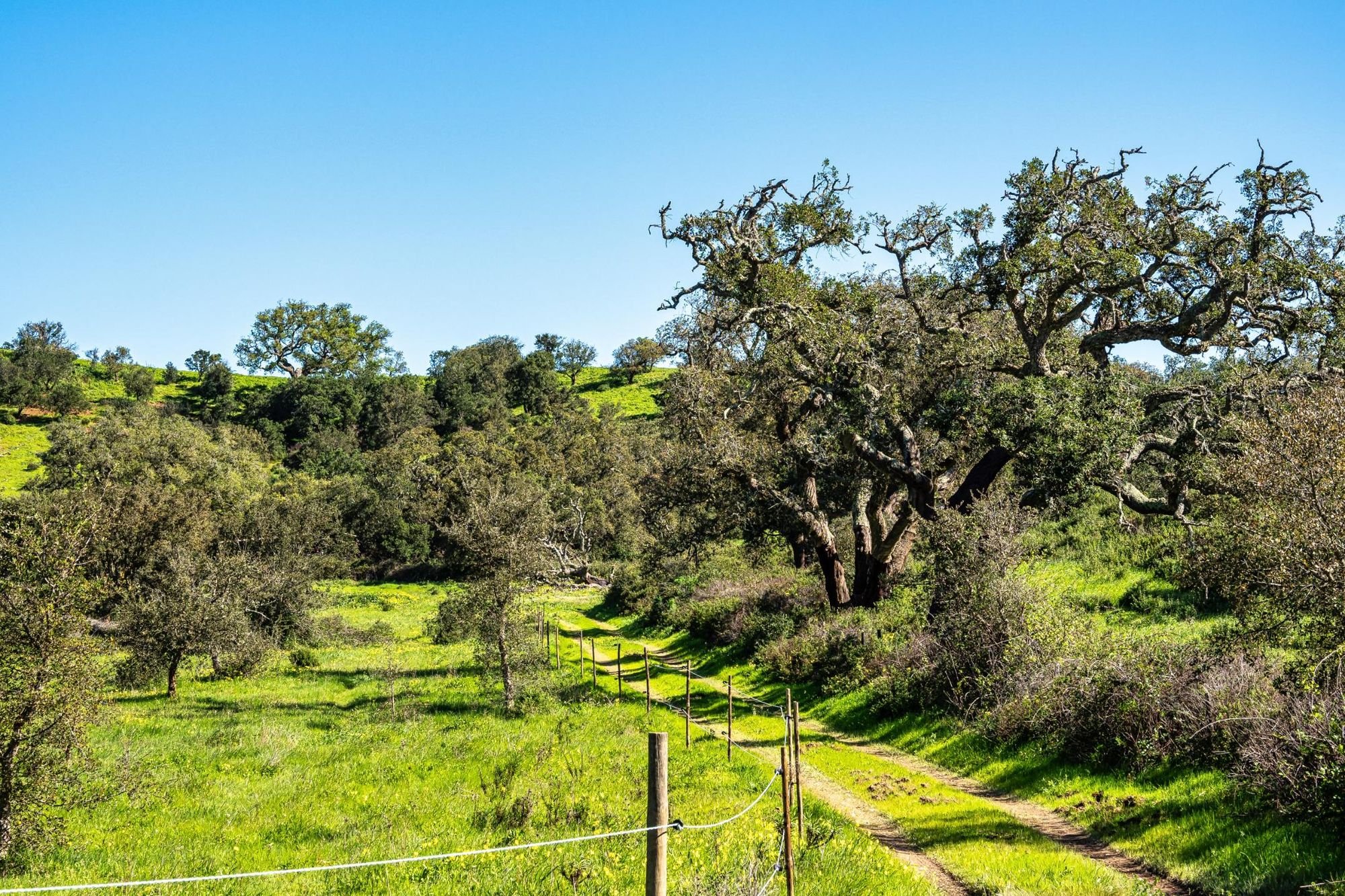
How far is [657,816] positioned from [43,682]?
34.2 ft

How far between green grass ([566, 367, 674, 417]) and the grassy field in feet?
304

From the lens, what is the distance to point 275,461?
Answer: 9744cm

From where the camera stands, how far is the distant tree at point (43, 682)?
11.1 meters

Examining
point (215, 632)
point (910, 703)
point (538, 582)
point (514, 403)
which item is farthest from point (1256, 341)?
point (514, 403)

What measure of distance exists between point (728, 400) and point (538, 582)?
884 cm

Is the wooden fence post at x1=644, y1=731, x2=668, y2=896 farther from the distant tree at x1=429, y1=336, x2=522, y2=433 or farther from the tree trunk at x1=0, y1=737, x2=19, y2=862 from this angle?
the distant tree at x1=429, y1=336, x2=522, y2=433

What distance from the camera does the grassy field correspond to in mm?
8852

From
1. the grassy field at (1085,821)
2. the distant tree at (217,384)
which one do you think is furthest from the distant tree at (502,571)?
the distant tree at (217,384)

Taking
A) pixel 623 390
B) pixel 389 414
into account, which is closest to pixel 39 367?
pixel 389 414

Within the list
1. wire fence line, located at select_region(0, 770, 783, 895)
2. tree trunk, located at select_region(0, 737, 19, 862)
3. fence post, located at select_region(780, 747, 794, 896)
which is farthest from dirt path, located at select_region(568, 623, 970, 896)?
tree trunk, located at select_region(0, 737, 19, 862)

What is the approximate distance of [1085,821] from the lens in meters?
11.3

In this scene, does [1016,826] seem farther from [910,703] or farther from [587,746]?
[587,746]

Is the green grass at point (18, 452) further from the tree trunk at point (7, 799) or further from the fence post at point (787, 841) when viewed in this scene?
the fence post at point (787, 841)

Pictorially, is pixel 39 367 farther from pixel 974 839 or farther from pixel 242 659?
pixel 974 839
